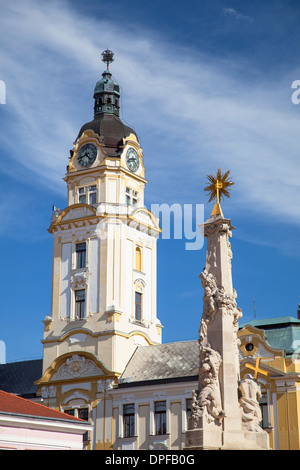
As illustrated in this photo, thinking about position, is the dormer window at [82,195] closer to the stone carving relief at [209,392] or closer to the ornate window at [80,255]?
the ornate window at [80,255]

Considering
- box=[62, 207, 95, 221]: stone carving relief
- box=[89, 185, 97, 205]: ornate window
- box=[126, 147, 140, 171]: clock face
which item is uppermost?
box=[126, 147, 140, 171]: clock face

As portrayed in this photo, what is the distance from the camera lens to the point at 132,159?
60219 millimetres

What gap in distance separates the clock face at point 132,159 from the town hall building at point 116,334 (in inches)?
3.2

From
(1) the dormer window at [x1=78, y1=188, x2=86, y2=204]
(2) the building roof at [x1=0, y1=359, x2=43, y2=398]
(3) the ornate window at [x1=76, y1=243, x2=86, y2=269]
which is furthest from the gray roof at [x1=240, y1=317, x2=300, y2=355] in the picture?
(2) the building roof at [x1=0, y1=359, x2=43, y2=398]

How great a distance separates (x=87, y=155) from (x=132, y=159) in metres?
3.29

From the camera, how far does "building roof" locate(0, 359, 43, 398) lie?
58.0 metres

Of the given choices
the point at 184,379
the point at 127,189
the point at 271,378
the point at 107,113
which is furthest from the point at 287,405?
the point at 107,113

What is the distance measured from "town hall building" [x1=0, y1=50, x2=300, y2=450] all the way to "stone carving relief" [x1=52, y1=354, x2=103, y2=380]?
7 centimetres

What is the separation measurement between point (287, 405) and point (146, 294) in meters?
15.2

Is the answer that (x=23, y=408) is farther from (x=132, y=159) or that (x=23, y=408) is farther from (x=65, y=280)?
(x=132, y=159)

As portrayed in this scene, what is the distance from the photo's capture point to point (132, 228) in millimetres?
58000

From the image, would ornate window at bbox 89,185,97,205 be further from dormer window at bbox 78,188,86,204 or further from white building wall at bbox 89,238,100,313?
white building wall at bbox 89,238,100,313

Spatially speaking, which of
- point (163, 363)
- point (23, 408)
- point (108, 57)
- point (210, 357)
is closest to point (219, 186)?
point (210, 357)
